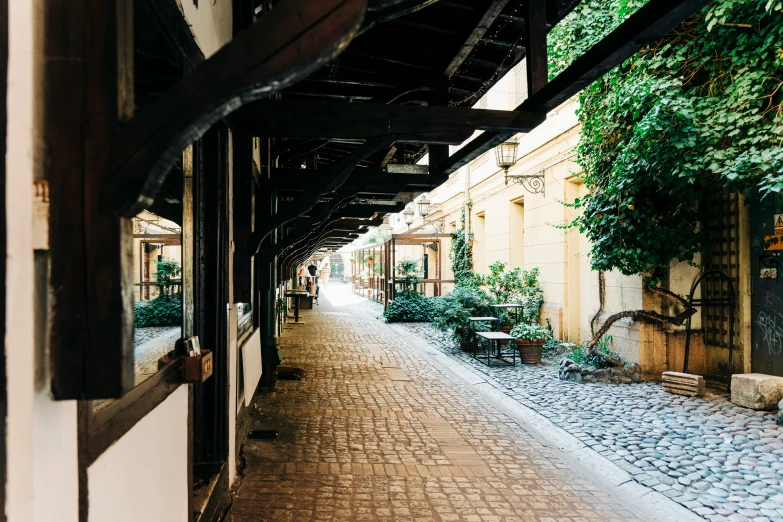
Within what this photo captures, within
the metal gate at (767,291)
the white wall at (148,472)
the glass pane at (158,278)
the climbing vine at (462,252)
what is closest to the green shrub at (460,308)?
the metal gate at (767,291)

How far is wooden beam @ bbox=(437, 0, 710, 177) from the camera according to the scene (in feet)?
7.70

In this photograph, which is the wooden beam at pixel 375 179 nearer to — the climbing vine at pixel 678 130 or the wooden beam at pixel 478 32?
the wooden beam at pixel 478 32

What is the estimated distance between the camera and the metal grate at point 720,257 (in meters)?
7.53

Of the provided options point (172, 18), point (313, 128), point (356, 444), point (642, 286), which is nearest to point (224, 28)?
point (313, 128)

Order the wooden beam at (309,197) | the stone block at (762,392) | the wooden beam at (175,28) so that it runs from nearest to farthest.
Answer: the wooden beam at (175,28) < the wooden beam at (309,197) < the stone block at (762,392)

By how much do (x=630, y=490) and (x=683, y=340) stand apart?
15.8 feet

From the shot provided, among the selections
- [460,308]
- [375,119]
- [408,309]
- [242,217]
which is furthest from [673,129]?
[408,309]

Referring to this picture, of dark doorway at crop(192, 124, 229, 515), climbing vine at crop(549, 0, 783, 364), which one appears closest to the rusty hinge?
dark doorway at crop(192, 124, 229, 515)

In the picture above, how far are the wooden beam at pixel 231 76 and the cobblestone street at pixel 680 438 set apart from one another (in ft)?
13.2

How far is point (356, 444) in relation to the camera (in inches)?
201

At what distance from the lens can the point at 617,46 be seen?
8.71ft

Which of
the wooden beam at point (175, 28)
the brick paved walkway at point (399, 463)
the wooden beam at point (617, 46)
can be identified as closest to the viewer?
the wooden beam at point (175, 28)

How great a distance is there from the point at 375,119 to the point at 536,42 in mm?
1099

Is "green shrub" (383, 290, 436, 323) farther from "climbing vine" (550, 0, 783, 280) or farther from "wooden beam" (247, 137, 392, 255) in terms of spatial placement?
"wooden beam" (247, 137, 392, 255)
